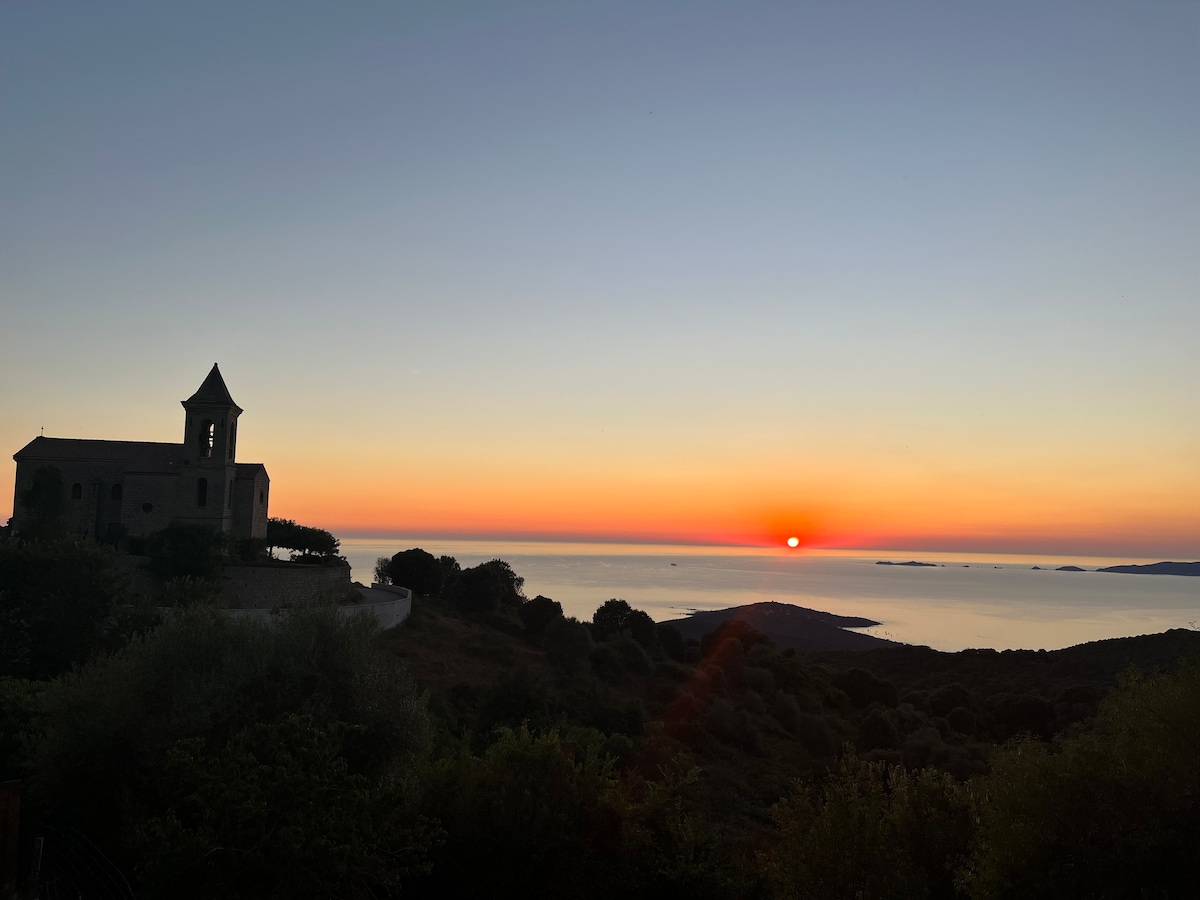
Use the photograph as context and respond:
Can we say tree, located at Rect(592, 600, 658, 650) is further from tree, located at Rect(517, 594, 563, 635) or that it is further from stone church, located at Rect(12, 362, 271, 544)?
stone church, located at Rect(12, 362, 271, 544)

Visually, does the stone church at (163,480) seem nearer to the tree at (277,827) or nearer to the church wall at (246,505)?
the church wall at (246,505)

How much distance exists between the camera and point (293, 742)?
12867 millimetres

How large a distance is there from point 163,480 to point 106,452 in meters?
5.09

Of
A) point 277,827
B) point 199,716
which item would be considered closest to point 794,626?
point 199,716

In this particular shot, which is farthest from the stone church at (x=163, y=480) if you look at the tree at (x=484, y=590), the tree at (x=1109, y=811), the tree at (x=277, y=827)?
the tree at (x=1109, y=811)

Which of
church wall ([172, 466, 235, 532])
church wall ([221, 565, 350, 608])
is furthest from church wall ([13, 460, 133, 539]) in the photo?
church wall ([221, 565, 350, 608])

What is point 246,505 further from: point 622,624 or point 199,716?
point 199,716

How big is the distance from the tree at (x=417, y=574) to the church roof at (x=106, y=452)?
668 inches

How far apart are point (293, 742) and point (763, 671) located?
4077cm

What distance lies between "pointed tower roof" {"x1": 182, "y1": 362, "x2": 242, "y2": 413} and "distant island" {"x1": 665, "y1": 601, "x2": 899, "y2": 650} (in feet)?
157

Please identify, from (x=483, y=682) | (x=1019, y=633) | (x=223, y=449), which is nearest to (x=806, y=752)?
(x=483, y=682)

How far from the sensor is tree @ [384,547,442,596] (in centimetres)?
6106

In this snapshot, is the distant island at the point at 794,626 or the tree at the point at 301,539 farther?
the distant island at the point at 794,626

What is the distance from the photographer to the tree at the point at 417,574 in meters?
61.1
